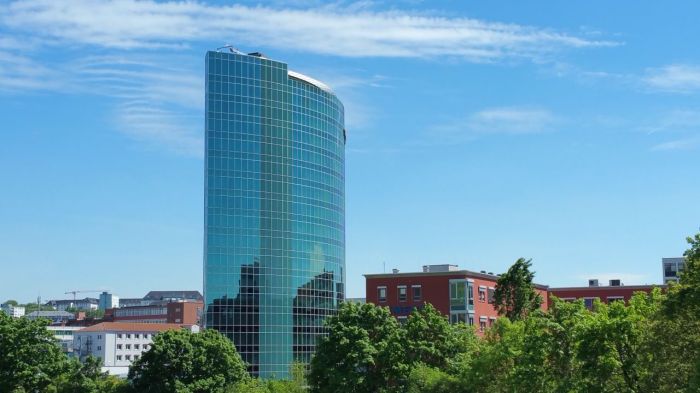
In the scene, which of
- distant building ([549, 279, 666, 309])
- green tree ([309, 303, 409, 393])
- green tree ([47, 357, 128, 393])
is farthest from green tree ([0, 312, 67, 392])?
distant building ([549, 279, 666, 309])

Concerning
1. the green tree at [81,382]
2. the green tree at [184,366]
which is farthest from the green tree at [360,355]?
the green tree at [81,382]

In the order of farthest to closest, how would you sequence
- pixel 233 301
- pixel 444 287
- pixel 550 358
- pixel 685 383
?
pixel 233 301
pixel 444 287
pixel 550 358
pixel 685 383

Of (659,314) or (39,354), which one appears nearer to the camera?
(659,314)

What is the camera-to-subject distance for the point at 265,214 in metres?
125

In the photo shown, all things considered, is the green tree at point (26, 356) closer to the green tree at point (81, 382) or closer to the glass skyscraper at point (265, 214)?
the green tree at point (81, 382)

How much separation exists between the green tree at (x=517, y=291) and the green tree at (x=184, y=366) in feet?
81.7

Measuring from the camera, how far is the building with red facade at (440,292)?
10894 cm

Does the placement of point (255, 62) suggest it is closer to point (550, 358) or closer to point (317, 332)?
point (317, 332)

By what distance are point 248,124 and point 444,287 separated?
123 ft

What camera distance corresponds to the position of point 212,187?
121 meters

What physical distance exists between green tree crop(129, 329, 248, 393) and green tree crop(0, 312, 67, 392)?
31.3 feet

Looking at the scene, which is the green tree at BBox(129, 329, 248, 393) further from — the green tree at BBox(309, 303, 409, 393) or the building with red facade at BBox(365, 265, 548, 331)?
the building with red facade at BBox(365, 265, 548, 331)

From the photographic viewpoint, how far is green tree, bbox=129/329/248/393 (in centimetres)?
7725

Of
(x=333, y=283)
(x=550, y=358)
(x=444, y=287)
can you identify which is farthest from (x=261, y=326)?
(x=550, y=358)
